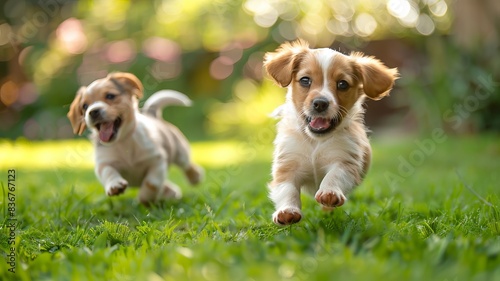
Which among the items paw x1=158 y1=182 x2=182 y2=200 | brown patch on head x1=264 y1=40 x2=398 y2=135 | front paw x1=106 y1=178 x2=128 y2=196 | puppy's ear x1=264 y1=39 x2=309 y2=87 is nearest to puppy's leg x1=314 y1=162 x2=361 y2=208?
brown patch on head x1=264 y1=40 x2=398 y2=135

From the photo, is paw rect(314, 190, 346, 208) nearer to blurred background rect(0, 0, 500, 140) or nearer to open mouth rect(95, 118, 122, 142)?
open mouth rect(95, 118, 122, 142)

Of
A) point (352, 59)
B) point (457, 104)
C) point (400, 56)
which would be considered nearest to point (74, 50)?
point (400, 56)

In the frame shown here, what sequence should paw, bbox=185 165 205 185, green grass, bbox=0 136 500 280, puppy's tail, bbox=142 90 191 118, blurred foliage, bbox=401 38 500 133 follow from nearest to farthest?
green grass, bbox=0 136 500 280 < puppy's tail, bbox=142 90 191 118 < paw, bbox=185 165 205 185 < blurred foliage, bbox=401 38 500 133

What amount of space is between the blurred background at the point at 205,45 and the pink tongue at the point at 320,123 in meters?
7.58

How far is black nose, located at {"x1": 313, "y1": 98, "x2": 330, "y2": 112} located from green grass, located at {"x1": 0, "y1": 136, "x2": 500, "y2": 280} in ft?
1.96

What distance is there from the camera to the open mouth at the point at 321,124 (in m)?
3.11

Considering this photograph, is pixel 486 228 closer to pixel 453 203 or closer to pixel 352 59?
pixel 453 203

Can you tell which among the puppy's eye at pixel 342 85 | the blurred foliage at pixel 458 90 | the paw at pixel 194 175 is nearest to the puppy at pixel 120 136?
the paw at pixel 194 175

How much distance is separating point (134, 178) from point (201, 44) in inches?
411

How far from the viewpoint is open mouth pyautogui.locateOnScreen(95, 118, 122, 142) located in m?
3.90

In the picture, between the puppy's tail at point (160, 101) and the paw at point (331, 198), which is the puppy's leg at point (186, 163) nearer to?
the puppy's tail at point (160, 101)

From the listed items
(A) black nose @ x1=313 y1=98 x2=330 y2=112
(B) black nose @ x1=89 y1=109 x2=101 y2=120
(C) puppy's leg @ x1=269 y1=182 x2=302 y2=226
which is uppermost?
(A) black nose @ x1=313 y1=98 x2=330 y2=112

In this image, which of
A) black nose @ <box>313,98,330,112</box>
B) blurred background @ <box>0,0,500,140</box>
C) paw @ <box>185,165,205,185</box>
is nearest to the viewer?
black nose @ <box>313,98,330,112</box>

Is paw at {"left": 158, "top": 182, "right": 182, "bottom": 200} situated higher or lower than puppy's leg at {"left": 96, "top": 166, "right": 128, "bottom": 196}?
lower
